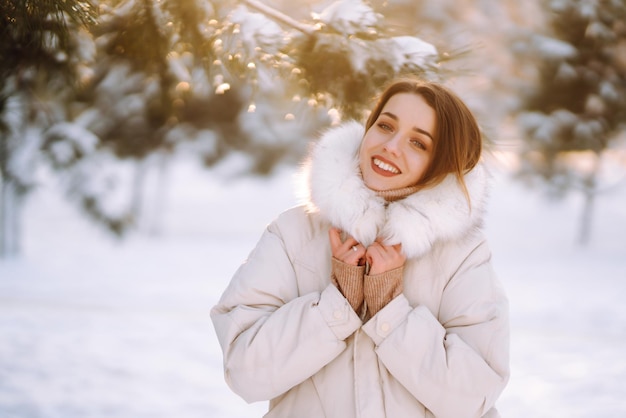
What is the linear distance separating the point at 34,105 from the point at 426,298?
5.00 metres

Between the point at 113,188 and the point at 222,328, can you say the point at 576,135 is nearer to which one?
the point at 113,188

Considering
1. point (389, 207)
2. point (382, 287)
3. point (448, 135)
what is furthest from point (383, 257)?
point (448, 135)

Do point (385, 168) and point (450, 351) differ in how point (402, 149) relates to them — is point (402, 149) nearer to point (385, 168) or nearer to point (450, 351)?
point (385, 168)

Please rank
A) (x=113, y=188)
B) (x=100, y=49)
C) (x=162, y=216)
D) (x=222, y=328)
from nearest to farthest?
(x=222, y=328) < (x=100, y=49) < (x=113, y=188) < (x=162, y=216)

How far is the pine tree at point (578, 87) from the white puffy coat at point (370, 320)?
32.4 ft

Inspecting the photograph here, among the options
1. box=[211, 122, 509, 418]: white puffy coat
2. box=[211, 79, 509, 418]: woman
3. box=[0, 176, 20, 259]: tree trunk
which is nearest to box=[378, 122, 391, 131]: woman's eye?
box=[211, 79, 509, 418]: woman

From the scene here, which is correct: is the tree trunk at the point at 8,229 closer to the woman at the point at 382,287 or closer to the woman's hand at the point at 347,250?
the woman at the point at 382,287

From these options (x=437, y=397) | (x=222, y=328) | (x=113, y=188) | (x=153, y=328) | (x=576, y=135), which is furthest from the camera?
(x=576, y=135)

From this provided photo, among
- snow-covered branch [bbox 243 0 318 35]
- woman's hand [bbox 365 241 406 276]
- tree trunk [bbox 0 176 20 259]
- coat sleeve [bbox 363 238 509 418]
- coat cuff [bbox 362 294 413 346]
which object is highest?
snow-covered branch [bbox 243 0 318 35]

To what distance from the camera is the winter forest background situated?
7.68ft

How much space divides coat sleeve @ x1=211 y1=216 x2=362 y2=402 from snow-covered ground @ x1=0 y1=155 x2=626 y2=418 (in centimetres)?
198

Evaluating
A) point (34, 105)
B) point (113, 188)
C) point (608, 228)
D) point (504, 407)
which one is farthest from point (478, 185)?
point (608, 228)

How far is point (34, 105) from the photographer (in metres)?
5.75

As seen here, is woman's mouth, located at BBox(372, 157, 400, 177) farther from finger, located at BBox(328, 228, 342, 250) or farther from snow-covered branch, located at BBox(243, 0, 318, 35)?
snow-covered branch, located at BBox(243, 0, 318, 35)
